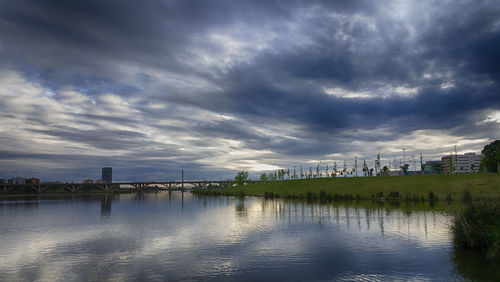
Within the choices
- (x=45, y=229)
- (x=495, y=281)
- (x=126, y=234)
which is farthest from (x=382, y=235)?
(x=45, y=229)

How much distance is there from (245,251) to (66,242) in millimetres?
17978

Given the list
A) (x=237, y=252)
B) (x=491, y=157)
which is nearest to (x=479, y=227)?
(x=237, y=252)

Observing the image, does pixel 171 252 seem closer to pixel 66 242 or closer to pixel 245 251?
pixel 245 251

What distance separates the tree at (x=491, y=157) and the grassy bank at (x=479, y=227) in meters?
144

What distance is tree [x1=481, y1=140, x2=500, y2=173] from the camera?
468 feet

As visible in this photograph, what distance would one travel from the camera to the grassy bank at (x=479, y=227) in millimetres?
21234

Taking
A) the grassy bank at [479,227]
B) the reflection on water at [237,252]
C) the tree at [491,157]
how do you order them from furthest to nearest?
1. the tree at [491,157]
2. the grassy bank at [479,227]
3. the reflection on water at [237,252]

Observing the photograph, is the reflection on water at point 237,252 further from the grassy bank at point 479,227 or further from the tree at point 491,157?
the tree at point 491,157

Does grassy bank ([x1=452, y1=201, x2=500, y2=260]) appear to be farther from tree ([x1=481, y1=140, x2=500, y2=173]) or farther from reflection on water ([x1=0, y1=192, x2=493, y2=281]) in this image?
tree ([x1=481, y1=140, x2=500, y2=173])

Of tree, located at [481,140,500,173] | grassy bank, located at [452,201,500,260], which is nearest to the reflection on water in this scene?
grassy bank, located at [452,201,500,260]

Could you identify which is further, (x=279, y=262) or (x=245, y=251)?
(x=245, y=251)

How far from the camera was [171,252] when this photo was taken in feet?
82.4

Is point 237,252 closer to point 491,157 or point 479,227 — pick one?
point 479,227

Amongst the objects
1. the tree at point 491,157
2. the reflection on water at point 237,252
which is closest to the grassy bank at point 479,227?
the reflection on water at point 237,252
